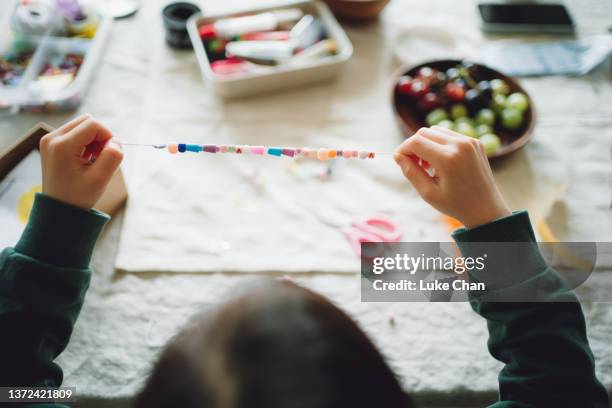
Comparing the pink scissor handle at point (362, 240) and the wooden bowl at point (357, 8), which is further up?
the wooden bowl at point (357, 8)

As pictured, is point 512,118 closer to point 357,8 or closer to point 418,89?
point 418,89

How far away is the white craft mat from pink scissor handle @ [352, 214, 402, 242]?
2 cm

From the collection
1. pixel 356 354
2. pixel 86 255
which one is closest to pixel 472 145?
pixel 356 354

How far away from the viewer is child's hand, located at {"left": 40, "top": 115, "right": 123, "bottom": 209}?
654mm

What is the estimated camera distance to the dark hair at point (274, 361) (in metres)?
0.42

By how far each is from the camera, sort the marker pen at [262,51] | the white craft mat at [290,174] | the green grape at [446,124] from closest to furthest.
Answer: the white craft mat at [290,174] < the green grape at [446,124] < the marker pen at [262,51]

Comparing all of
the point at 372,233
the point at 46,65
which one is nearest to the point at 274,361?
the point at 372,233

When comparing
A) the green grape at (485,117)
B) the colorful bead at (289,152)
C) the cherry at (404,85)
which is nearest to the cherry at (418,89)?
the cherry at (404,85)

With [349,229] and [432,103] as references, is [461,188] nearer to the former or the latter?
[349,229]

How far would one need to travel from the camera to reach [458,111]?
992 millimetres

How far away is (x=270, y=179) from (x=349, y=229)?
187mm

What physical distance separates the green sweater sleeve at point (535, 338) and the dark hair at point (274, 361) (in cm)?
24

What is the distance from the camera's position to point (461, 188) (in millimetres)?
675

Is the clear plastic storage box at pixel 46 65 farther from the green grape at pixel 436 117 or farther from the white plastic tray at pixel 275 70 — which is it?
the green grape at pixel 436 117
